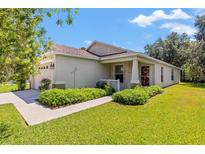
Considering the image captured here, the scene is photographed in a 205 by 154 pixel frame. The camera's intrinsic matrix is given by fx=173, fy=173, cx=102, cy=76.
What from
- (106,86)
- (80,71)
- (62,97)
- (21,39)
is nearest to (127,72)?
(106,86)

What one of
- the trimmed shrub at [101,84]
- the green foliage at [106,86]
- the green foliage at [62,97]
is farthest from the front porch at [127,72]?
the green foliage at [62,97]

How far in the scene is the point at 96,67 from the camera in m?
15.7

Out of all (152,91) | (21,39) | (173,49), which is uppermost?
(173,49)

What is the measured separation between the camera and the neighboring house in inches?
504

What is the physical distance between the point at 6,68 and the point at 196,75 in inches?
1171

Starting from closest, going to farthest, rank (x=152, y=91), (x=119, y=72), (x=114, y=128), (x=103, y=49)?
1. (x=114, y=128)
2. (x=152, y=91)
3. (x=119, y=72)
4. (x=103, y=49)

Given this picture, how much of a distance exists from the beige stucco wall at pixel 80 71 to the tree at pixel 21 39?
673 centimetres

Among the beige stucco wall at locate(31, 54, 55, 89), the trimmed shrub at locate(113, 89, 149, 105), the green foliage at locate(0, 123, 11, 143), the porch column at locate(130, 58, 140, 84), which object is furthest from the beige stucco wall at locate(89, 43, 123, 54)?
the green foliage at locate(0, 123, 11, 143)

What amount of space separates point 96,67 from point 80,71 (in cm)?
200

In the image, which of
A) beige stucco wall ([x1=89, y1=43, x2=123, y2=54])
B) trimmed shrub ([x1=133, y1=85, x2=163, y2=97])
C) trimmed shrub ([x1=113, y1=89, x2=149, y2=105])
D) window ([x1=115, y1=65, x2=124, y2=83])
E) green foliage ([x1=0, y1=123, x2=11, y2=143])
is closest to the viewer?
green foliage ([x1=0, y1=123, x2=11, y2=143])

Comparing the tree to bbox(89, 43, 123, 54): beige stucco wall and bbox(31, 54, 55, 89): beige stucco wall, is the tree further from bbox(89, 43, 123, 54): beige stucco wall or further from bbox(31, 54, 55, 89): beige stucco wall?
bbox(89, 43, 123, 54): beige stucco wall

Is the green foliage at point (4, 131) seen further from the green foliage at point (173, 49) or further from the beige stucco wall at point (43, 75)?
the green foliage at point (173, 49)

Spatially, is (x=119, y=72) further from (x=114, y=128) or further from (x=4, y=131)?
(x=4, y=131)
